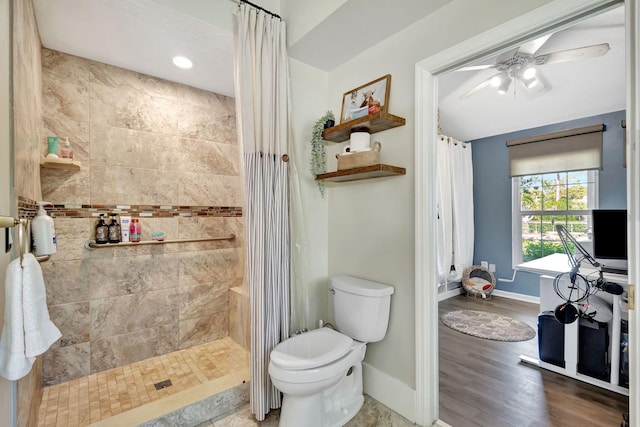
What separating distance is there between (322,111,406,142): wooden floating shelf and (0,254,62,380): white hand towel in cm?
165

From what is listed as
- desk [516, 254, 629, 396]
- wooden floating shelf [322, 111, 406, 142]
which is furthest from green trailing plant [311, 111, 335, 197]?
desk [516, 254, 629, 396]

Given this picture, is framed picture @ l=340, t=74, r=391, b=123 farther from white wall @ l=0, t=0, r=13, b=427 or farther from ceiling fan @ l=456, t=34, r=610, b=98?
white wall @ l=0, t=0, r=13, b=427

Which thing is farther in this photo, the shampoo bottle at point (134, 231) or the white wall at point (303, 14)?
the shampoo bottle at point (134, 231)

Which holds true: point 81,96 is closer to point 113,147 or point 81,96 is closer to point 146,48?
point 113,147

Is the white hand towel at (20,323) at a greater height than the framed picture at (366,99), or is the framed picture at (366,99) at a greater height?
the framed picture at (366,99)

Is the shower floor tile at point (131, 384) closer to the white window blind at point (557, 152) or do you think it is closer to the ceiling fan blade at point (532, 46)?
the ceiling fan blade at point (532, 46)

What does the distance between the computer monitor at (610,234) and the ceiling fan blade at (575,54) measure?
3.75 ft

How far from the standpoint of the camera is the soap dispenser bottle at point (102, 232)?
2199 millimetres

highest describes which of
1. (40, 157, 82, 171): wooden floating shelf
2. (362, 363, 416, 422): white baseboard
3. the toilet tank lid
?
(40, 157, 82, 171): wooden floating shelf

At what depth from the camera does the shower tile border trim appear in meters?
2.09

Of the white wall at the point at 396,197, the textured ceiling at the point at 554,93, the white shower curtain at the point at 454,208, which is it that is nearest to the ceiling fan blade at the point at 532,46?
the textured ceiling at the point at 554,93

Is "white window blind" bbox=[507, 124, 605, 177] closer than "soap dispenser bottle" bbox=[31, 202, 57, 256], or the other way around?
"soap dispenser bottle" bbox=[31, 202, 57, 256]

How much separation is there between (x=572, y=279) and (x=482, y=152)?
277 cm

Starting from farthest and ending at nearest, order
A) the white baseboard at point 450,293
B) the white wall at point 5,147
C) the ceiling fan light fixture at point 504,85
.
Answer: the white baseboard at point 450,293
the ceiling fan light fixture at point 504,85
the white wall at point 5,147
